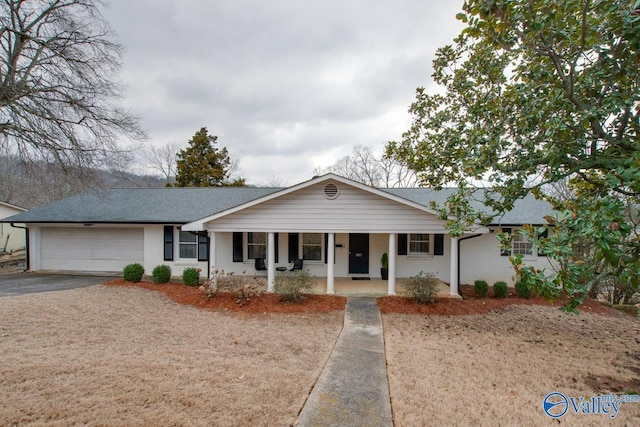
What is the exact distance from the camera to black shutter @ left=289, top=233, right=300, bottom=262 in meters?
12.2

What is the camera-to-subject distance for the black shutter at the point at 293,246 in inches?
482

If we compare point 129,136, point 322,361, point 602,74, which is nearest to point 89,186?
point 129,136

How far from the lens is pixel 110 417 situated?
332 centimetres

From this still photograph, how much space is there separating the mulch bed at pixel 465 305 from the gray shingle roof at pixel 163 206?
125 inches

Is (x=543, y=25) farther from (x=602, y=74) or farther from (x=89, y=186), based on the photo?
(x=89, y=186)

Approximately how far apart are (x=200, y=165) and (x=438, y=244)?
23053 millimetres

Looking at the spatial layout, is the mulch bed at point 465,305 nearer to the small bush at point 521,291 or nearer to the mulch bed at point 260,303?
the small bush at point 521,291

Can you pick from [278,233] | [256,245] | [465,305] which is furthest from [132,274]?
[465,305]

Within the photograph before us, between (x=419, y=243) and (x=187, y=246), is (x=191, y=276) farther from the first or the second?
(x=419, y=243)

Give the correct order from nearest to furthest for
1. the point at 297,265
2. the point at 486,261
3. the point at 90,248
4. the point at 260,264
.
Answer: the point at 297,265
the point at 260,264
the point at 486,261
the point at 90,248

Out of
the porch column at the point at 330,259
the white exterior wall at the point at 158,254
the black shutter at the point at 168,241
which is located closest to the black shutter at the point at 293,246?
the porch column at the point at 330,259

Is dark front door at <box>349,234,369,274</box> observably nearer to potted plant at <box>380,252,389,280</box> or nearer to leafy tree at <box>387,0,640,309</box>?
potted plant at <box>380,252,389,280</box>

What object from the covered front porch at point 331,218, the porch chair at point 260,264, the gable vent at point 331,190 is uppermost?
the gable vent at point 331,190

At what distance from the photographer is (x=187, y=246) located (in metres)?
12.4
